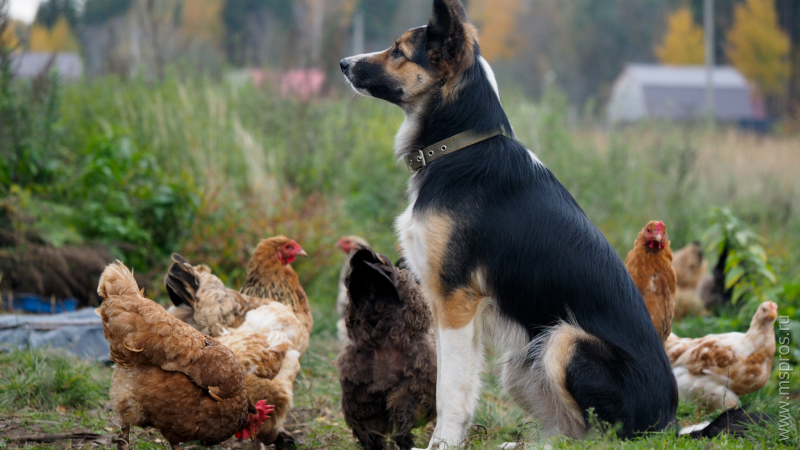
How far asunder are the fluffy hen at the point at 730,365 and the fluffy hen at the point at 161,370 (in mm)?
3151

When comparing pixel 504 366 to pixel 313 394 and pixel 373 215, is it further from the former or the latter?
pixel 373 215

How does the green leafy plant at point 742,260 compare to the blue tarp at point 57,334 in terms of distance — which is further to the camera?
the green leafy plant at point 742,260

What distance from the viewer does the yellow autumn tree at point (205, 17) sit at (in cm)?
3475

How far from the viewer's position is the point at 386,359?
370 centimetres

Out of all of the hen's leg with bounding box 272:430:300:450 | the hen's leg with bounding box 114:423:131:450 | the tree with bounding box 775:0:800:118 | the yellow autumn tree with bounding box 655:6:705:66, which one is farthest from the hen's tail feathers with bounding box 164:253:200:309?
the yellow autumn tree with bounding box 655:6:705:66

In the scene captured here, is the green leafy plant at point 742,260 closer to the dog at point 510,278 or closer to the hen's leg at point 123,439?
the dog at point 510,278

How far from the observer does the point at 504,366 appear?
3.42m

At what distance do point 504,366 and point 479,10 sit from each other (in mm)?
44281

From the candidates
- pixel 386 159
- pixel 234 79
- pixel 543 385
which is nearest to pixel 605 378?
pixel 543 385

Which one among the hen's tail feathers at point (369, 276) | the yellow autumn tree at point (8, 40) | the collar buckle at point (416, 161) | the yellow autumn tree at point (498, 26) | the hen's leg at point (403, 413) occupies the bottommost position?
the hen's leg at point (403, 413)

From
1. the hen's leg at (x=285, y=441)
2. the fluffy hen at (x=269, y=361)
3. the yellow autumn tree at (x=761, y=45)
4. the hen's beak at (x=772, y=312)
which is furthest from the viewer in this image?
the yellow autumn tree at (x=761, y=45)

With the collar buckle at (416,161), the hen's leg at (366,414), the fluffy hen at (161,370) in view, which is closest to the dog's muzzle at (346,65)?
the collar buckle at (416,161)

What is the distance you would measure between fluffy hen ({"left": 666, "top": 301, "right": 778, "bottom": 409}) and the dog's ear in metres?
2.70

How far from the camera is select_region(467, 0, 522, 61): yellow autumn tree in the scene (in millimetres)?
43531
